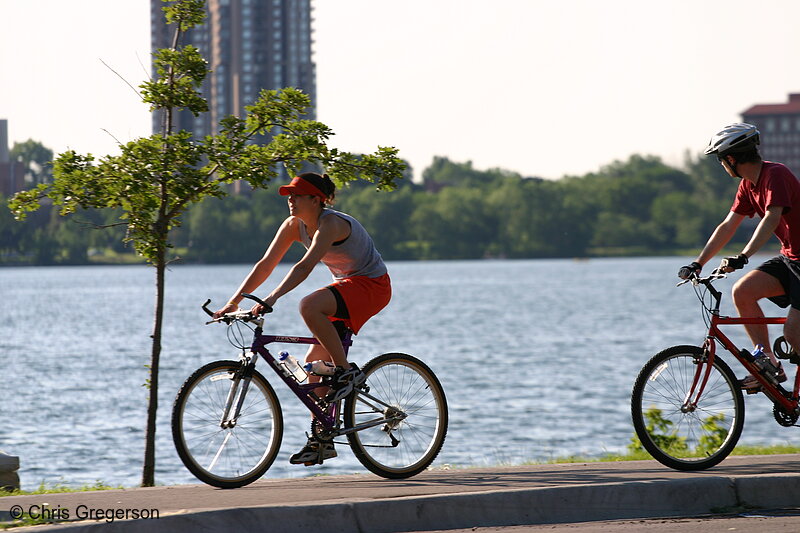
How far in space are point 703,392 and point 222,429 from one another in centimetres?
303

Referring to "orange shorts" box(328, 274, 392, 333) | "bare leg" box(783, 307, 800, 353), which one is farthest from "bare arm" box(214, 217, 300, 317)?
"bare leg" box(783, 307, 800, 353)

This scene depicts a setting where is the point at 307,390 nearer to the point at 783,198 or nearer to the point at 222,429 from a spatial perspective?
the point at 222,429

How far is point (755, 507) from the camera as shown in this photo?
673 centimetres

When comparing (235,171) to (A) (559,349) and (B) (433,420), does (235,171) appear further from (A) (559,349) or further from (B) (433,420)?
(A) (559,349)

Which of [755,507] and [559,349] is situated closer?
[755,507]

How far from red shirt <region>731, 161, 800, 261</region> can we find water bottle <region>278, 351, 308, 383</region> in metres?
2.92

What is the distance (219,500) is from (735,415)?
3.38 metres

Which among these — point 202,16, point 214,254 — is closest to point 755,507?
point 202,16

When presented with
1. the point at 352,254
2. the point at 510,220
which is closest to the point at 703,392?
the point at 352,254

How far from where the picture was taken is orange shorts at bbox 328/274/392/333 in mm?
7062

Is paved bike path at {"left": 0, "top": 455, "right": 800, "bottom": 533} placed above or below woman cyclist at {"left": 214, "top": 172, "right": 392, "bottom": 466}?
below

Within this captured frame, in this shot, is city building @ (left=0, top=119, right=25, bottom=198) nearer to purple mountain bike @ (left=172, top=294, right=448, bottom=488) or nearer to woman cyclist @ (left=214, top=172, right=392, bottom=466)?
woman cyclist @ (left=214, top=172, right=392, bottom=466)

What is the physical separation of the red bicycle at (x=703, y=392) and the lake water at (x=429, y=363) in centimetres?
816

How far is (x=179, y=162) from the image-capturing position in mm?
9102
